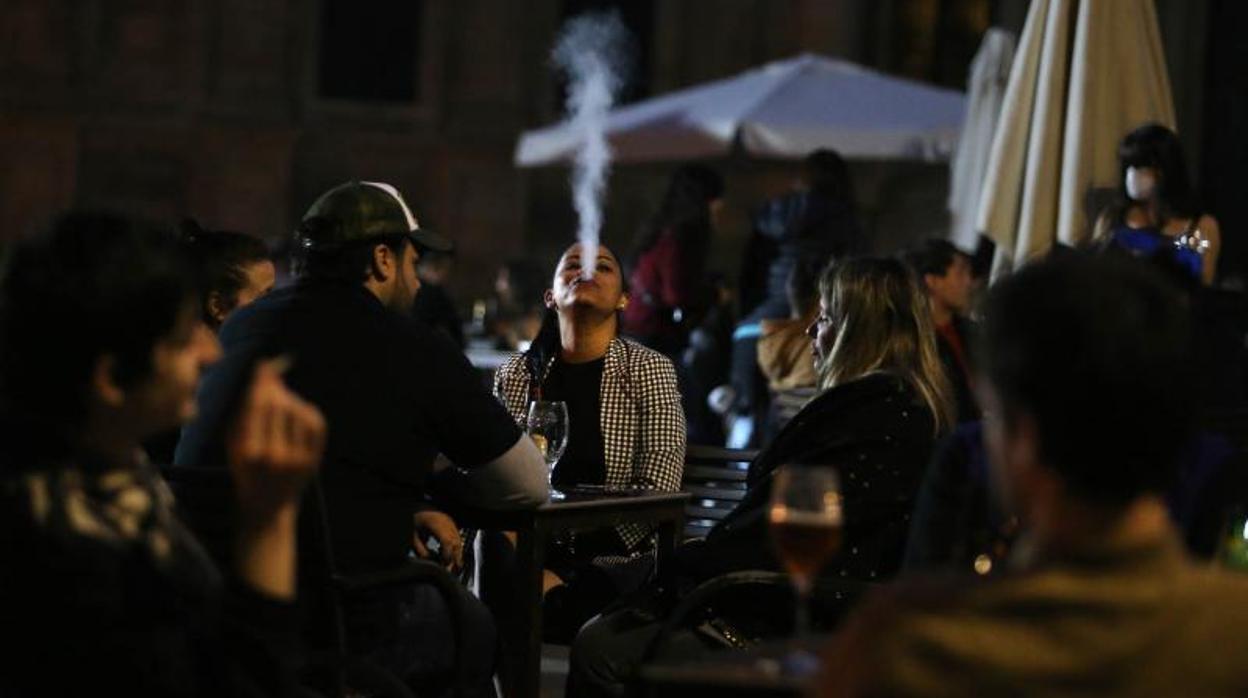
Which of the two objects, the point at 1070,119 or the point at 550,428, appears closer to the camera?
the point at 550,428

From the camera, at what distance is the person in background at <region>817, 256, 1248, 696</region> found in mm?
2555

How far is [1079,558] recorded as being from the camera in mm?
2609

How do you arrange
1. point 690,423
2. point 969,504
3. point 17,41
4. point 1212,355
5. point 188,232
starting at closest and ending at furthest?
point 969,504 < point 188,232 < point 1212,355 < point 690,423 < point 17,41

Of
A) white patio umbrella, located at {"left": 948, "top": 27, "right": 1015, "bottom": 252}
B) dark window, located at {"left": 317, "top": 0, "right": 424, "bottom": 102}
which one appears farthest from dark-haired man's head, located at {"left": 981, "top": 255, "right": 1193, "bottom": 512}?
dark window, located at {"left": 317, "top": 0, "right": 424, "bottom": 102}

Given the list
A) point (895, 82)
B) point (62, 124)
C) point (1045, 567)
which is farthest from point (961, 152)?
point (62, 124)

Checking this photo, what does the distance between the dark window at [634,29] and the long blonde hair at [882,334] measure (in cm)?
1915

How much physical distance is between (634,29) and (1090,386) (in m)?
22.7

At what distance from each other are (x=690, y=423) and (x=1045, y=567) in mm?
7026

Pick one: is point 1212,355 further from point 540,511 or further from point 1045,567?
point 1045,567

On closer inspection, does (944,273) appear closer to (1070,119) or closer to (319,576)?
(1070,119)

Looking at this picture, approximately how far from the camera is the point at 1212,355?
8.24 metres

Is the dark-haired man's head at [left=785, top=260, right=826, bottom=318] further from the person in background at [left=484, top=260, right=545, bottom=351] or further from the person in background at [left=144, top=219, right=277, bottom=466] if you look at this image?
the person in background at [left=144, top=219, right=277, bottom=466]

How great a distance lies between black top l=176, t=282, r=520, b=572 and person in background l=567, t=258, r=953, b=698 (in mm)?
693

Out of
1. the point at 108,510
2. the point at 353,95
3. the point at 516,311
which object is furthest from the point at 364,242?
the point at 353,95
